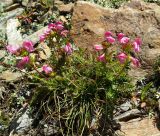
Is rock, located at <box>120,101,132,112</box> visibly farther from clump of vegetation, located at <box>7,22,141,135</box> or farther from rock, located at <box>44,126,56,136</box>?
rock, located at <box>44,126,56,136</box>

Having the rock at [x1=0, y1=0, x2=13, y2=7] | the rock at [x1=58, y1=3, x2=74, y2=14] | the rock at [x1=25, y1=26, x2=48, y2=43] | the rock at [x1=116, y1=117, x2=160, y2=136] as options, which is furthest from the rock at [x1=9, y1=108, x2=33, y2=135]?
the rock at [x1=0, y1=0, x2=13, y2=7]

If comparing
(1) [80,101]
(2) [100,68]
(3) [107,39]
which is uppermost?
(3) [107,39]

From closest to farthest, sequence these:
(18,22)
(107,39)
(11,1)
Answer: (107,39) → (18,22) → (11,1)

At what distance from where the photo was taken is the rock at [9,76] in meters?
6.70

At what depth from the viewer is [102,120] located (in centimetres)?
570

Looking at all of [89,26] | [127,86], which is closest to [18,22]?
[89,26]

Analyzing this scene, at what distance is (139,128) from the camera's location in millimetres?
5688

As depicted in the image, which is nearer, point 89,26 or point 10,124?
point 10,124

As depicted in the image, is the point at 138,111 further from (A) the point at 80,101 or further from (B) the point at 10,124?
(B) the point at 10,124

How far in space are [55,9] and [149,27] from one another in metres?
2.38

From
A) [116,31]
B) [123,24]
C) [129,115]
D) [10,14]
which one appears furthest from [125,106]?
[10,14]

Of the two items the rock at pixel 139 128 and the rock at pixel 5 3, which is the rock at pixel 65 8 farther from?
the rock at pixel 139 128

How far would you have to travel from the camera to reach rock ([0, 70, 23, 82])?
6.70 meters

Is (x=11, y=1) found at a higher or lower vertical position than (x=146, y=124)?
higher
